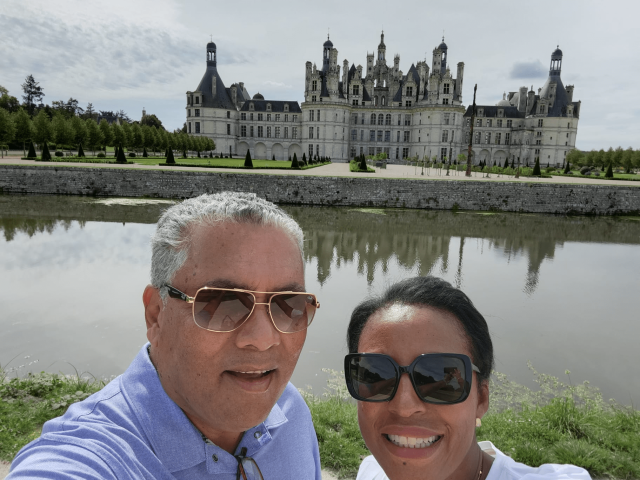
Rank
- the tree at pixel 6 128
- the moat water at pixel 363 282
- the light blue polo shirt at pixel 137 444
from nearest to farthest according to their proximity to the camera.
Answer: the light blue polo shirt at pixel 137 444 < the moat water at pixel 363 282 < the tree at pixel 6 128

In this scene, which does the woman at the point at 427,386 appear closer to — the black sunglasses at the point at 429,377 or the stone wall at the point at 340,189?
the black sunglasses at the point at 429,377

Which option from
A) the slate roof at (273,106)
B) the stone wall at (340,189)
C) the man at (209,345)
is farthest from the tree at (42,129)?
the man at (209,345)

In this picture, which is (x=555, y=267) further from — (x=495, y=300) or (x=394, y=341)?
(x=394, y=341)

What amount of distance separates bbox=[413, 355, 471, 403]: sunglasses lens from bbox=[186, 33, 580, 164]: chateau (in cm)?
4640

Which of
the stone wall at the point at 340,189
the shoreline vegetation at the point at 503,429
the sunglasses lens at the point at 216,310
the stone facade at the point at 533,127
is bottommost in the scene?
the shoreline vegetation at the point at 503,429

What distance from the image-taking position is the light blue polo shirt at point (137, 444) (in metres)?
0.89

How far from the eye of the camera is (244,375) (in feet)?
3.61

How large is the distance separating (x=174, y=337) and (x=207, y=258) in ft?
0.78

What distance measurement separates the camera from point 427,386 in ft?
3.84

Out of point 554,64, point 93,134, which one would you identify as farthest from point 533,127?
point 93,134

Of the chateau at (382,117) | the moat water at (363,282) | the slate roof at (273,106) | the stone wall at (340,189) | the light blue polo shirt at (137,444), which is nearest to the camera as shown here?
the light blue polo shirt at (137,444)

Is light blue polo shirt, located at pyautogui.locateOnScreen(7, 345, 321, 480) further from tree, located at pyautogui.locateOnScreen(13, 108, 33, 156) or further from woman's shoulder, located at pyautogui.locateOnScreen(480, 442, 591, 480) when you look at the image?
tree, located at pyautogui.locateOnScreen(13, 108, 33, 156)

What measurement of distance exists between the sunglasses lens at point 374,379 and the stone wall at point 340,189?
18.7m

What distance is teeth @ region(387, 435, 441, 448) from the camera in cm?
116
